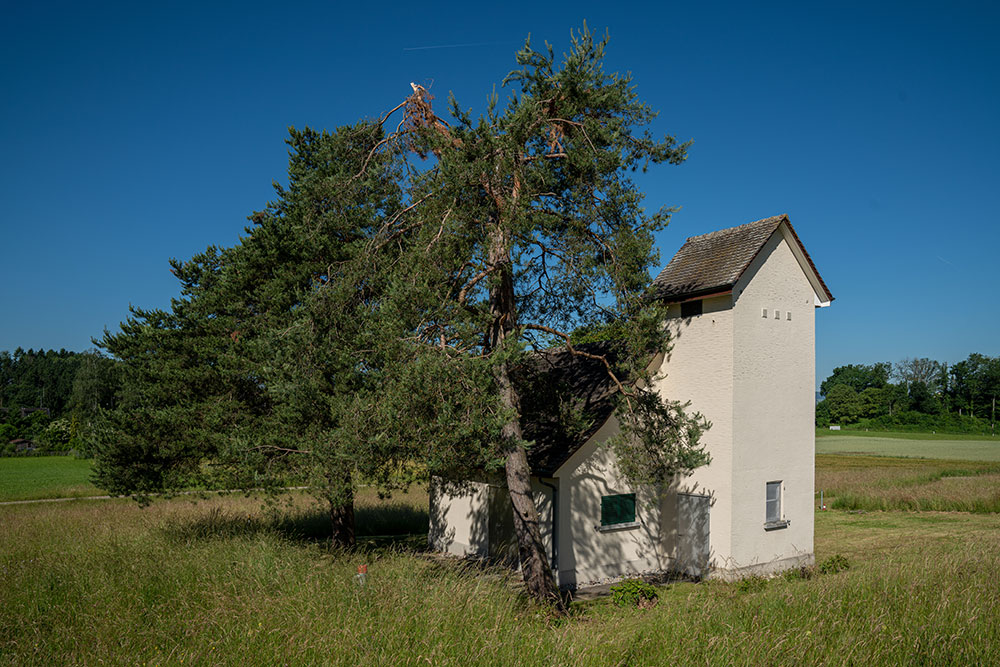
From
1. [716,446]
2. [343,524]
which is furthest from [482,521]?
[716,446]

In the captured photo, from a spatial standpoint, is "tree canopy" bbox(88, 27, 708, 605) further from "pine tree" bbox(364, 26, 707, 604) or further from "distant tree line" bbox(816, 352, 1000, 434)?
"distant tree line" bbox(816, 352, 1000, 434)

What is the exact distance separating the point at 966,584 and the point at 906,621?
7.19ft

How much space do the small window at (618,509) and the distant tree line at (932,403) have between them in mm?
92045

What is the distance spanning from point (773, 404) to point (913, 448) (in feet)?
187

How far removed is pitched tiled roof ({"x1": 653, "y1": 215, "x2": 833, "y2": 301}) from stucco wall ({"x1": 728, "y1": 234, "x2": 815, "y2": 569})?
1.26 ft

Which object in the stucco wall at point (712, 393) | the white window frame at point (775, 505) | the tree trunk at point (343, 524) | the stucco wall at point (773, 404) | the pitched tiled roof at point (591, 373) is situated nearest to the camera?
the pitched tiled roof at point (591, 373)

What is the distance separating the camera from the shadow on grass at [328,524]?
18109 mm

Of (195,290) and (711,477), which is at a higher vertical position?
(195,290)

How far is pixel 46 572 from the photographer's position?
8.30 m

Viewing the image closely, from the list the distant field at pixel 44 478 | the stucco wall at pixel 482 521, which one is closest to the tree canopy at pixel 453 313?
the stucco wall at pixel 482 521

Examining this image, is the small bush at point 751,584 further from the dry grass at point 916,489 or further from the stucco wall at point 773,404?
the dry grass at point 916,489

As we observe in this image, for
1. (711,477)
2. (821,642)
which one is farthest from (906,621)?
(711,477)

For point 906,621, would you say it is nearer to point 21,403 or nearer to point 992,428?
point 992,428

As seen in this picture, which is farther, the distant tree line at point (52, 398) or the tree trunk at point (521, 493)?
the distant tree line at point (52, 398)
